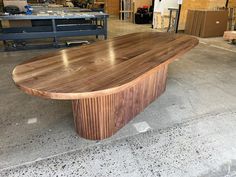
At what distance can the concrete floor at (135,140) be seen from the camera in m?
1.53

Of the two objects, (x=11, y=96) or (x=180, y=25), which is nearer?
(x=11, y=96)

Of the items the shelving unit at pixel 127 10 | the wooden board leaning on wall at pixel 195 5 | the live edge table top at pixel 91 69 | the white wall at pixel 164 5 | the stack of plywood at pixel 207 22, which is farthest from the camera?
the shelving unit at pixel 127 10

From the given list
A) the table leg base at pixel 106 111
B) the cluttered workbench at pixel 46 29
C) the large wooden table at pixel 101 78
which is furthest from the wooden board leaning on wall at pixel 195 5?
the table leg base at pixel 106 111

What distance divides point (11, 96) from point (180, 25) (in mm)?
6980

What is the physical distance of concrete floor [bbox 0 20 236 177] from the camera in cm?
153

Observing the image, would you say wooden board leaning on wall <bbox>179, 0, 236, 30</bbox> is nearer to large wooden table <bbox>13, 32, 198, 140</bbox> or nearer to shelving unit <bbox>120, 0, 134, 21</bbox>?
shelving unit <bbox>120, 0, 134, 21</bbox>

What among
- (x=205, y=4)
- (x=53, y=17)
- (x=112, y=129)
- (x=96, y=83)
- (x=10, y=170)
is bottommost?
(x=10, y=170)

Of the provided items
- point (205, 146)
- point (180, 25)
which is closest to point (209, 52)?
point (180, 25)

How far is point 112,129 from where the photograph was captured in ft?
6.06

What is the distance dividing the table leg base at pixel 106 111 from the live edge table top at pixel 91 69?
0.47 feet

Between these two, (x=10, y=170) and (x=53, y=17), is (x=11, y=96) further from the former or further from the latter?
(x=53, y=17)

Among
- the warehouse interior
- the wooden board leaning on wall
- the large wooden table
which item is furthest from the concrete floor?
the wooden board leaning on wall

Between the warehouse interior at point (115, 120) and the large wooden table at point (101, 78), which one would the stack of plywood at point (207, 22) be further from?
the large wooden table at point (101, 78)

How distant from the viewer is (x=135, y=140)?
1.82 metres
